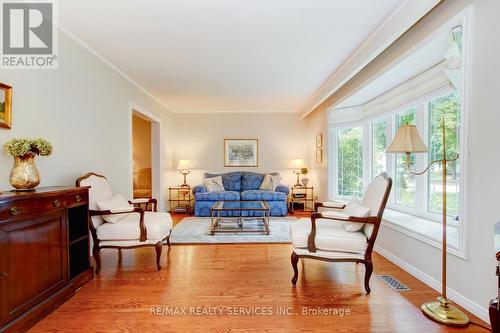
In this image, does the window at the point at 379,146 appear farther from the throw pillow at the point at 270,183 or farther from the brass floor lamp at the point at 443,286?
the throw pillow at the point at 270,183

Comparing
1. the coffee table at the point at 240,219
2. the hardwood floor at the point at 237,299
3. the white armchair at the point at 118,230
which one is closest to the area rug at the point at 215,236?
the coffee table at the point at 240,219

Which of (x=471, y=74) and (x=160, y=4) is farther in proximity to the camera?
(x=160, y=4)

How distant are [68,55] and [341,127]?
4502mm

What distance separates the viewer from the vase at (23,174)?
5.93 feet

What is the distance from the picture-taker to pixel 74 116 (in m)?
2.70

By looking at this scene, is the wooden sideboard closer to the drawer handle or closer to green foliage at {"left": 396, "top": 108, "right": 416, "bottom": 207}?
the drawer handle

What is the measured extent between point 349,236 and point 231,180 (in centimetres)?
413

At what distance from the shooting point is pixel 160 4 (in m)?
2.11

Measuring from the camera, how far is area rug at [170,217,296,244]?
3.56m

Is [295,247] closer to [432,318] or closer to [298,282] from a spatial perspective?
[298,282]

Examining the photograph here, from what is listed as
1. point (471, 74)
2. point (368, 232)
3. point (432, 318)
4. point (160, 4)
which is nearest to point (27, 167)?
point (160, 4)

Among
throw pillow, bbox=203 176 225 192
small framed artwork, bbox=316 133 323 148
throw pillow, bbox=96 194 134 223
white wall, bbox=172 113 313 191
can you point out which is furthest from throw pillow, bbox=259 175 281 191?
throw pillow, bbox=96 194 134 223

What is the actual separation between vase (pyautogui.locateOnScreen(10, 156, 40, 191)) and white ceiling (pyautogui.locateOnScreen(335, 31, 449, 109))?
3.54m

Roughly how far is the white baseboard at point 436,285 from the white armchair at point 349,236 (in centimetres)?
62
